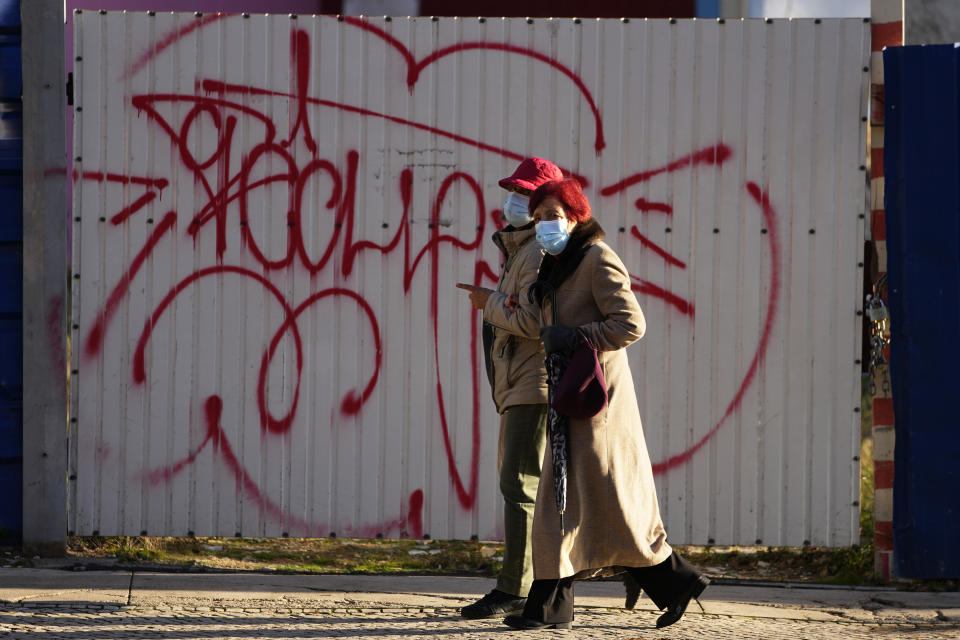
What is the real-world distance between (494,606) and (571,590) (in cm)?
35

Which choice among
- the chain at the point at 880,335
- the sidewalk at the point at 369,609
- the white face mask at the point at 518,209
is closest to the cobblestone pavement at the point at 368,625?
the sidewalk at the point at 369,609

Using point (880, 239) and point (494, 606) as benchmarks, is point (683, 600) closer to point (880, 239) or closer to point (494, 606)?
point (494, 606)

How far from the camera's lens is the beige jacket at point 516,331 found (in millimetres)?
4562

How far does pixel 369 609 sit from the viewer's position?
16.2ft

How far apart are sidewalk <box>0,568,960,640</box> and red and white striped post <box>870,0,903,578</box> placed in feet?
1.10

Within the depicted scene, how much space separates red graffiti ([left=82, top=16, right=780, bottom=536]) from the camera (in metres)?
5.56

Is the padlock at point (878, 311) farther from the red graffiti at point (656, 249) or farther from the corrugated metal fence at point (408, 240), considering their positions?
the red graffiti at point (656, 249)

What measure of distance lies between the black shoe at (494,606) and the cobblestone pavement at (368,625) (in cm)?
4

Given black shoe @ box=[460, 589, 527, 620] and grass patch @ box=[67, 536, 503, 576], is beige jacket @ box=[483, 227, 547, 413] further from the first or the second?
grass patch @ box=[67, 536, 503, 576]

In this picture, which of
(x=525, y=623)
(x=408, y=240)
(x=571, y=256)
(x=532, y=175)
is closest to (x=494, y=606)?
(x=525, y=623)

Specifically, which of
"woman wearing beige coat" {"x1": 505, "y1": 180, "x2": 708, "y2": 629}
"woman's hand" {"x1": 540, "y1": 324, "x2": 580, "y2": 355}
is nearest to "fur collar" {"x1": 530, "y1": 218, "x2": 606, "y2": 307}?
"woman wearing beige coat" {"x1": 505, "y1": 180, "x2": 708, "y2": 629}

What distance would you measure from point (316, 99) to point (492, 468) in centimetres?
180

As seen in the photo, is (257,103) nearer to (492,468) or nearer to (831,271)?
(492,468)

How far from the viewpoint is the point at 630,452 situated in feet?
14.7
